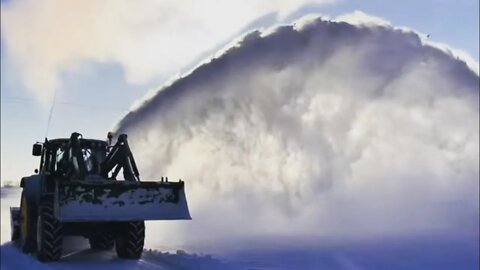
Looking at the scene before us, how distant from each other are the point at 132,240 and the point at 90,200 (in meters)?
1.77

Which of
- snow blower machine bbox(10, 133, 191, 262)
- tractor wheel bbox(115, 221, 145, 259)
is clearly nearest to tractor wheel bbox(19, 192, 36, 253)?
snow blower machine bbox(10, 133, 191, 262)

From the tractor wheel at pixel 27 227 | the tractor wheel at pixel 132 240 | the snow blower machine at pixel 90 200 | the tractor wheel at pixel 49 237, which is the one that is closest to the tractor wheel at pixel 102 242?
the snow blower machine at pixel 90 200

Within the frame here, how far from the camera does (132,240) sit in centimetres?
1384

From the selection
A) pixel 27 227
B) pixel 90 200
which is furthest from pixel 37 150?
pixel 90 200

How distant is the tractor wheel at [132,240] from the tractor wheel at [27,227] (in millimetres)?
2185

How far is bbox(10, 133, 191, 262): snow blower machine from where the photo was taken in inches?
493

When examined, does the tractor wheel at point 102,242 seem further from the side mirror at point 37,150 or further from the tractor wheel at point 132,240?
the side mirror at point 37,150

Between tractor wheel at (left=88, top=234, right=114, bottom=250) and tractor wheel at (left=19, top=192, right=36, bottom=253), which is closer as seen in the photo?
tractor wheel at (left=19, top=192, right=36, bottom=253)

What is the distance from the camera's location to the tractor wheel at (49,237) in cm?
1288

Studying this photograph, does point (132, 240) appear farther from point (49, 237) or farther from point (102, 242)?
point (102, 242)

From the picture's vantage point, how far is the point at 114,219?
1266cm

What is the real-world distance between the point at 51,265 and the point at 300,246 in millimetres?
7355

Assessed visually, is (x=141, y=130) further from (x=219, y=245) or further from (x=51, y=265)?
(x=51, y=265)

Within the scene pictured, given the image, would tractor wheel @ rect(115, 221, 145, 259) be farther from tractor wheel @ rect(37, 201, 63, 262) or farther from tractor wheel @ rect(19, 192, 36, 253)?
tractor wheel @ rect(19, 192, 36, 253)
